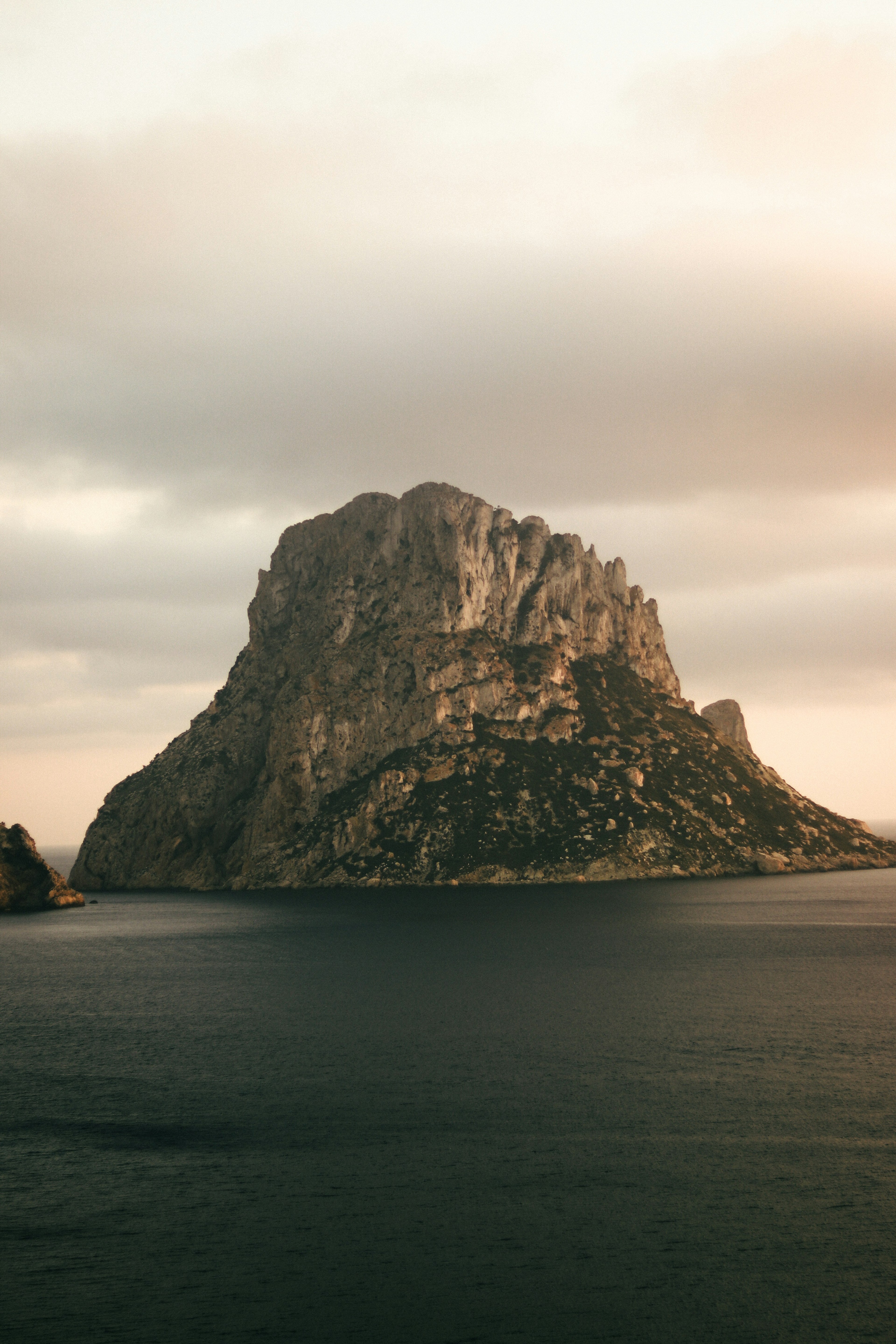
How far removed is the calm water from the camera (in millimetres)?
39062

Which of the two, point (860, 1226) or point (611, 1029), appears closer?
point (860, 1226)

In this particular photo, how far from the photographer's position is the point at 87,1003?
10838 cm

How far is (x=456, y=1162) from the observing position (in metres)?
54.2

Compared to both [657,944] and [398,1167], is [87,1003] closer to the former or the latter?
[398,1167]

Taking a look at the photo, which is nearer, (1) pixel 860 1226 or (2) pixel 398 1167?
(1) pixel 860 1226

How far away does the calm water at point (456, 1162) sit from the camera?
1538 inches

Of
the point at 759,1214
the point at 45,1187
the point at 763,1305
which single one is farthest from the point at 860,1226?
the point at 45,1187

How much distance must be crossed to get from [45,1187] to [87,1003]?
60725mm

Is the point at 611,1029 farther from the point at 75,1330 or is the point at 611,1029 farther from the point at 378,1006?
the point at 75,1330

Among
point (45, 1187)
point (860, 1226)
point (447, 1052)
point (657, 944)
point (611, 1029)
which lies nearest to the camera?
point (860, 1226)

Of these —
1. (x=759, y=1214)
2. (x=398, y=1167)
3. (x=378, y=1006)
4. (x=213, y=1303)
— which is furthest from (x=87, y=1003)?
(x=759, y=1214)

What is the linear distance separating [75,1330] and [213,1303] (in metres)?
5.21

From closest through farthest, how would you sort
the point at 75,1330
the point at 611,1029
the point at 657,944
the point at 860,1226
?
the point at 75,1330
the point at 860,1226
the point at 611,1029
the point at 657,944

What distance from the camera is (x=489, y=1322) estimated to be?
37844 millimetres
